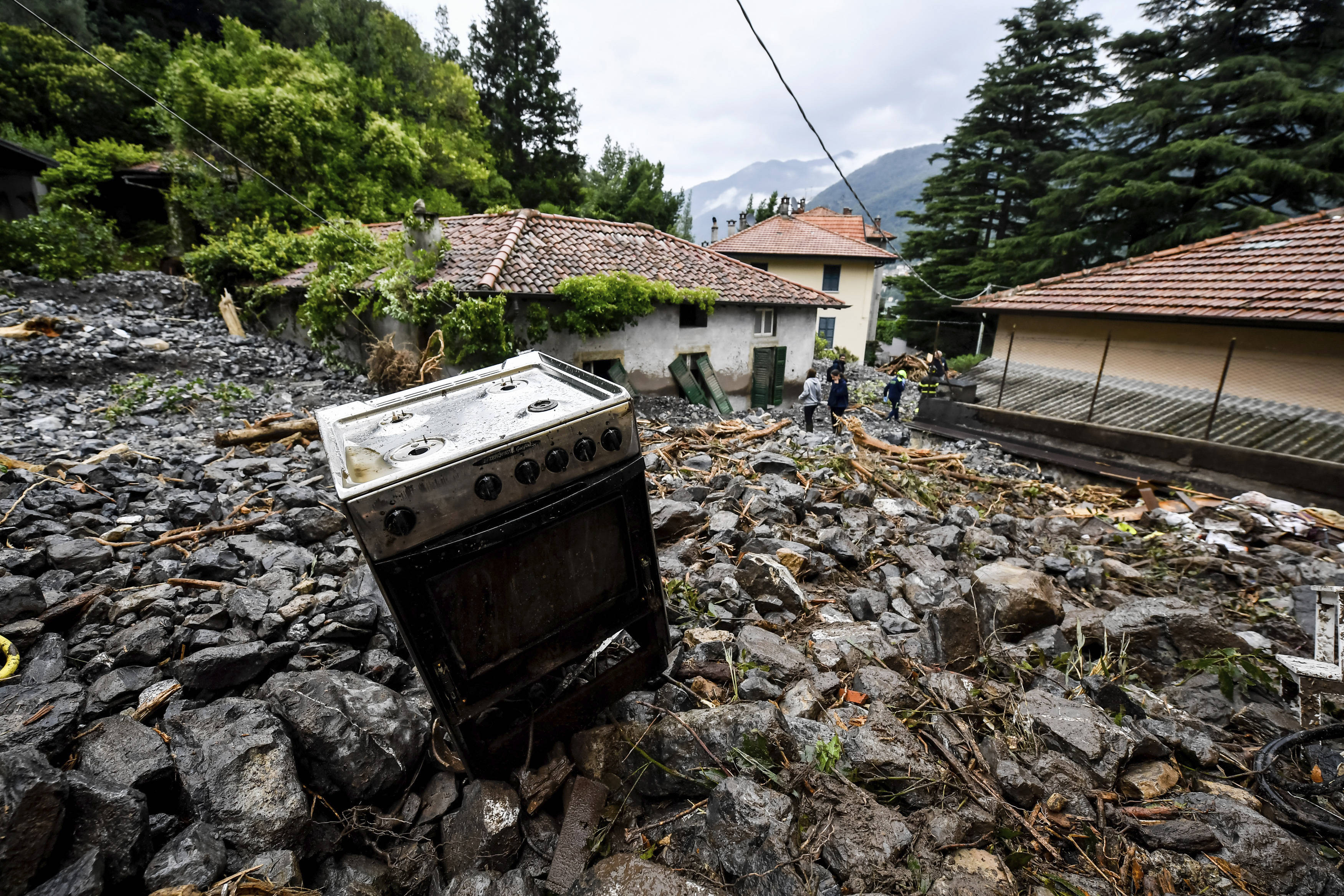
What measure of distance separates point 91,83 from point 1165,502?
35.3m

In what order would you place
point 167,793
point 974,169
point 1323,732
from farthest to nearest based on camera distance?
point 974,169 → point 1323,732 → point 167,793

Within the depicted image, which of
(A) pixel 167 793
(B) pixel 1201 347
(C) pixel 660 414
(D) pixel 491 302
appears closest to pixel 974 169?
(B) pixel 1201 347

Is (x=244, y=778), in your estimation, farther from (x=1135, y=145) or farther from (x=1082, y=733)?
(x=1135, y=145)

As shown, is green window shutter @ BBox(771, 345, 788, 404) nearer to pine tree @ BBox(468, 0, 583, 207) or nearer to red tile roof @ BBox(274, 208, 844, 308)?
red tile roof @ BBox(274, 208, 844, 308)

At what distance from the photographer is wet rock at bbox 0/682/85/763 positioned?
184cm

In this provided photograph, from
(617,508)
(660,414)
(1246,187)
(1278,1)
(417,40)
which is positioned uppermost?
(417,40)

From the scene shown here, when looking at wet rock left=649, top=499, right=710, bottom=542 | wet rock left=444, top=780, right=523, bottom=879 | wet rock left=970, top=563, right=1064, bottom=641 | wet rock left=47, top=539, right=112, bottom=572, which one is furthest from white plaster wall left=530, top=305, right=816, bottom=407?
wet rock left=444, top=780, right=523, bottom=879

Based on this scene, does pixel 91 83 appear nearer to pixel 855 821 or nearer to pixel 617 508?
pixel 617 508

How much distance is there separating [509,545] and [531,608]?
0.31 meters

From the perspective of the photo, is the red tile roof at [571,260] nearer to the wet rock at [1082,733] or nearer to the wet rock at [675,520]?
the wet rock at [675,520]

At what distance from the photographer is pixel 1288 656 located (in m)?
3.10

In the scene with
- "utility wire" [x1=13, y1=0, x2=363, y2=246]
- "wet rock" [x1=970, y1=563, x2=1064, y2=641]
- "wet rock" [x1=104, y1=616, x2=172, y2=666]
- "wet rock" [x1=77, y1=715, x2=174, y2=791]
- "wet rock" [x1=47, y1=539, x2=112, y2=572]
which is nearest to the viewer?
"wet rock" [x1=77, y1=715, x2=174, y2=791]

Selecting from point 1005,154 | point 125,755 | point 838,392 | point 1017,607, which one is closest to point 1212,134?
point 1005,154

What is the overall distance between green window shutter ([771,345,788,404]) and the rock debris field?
39.5ft
